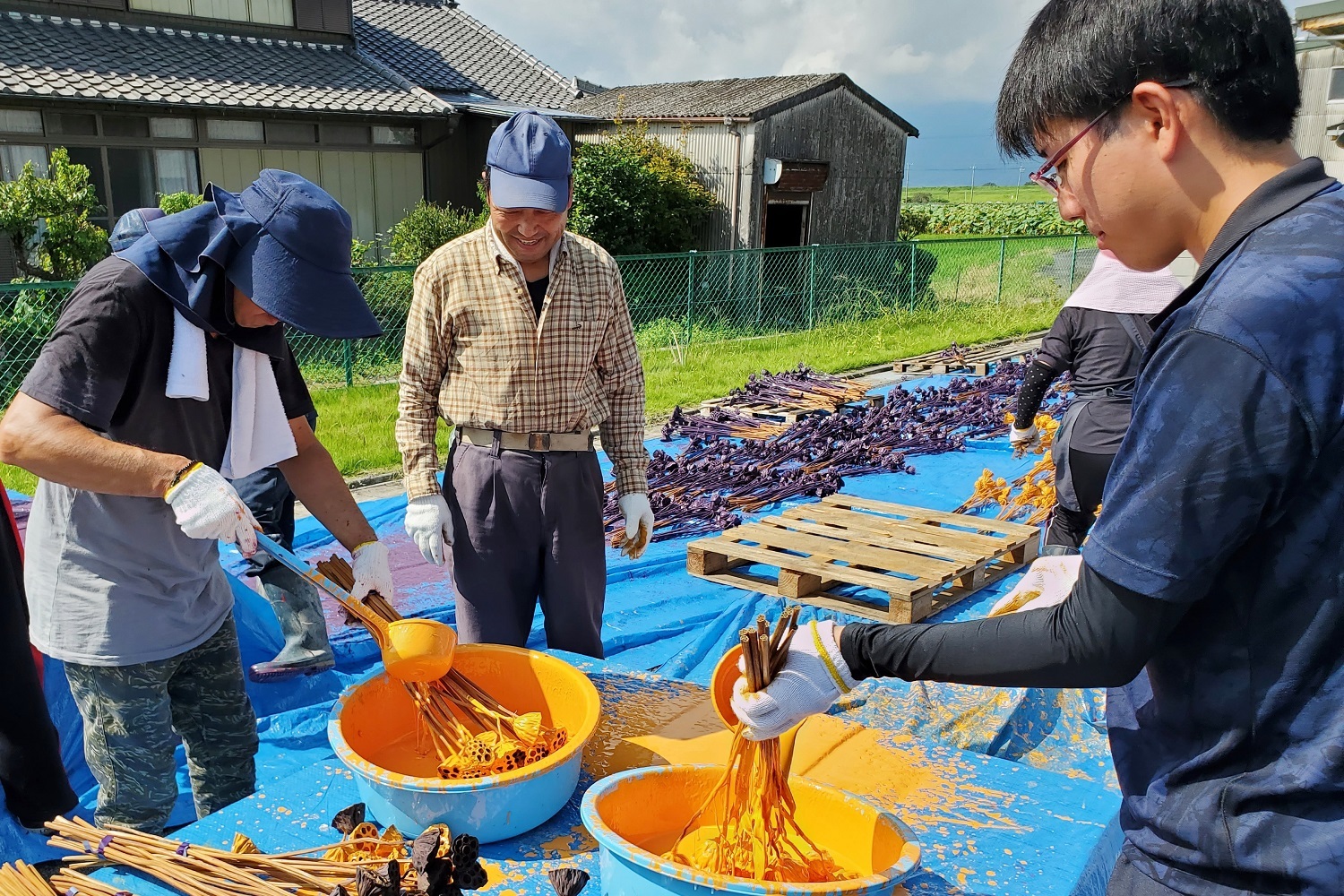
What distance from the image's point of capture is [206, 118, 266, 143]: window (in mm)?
11250

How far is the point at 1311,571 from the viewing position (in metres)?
1.04

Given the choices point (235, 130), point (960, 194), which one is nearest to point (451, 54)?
point (235, 130)

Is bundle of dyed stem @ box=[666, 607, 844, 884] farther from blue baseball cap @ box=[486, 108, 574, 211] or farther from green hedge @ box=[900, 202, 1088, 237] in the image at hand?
green hedge @ box=[900, 202, 1088, 237]

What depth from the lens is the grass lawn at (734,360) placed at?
287 inches

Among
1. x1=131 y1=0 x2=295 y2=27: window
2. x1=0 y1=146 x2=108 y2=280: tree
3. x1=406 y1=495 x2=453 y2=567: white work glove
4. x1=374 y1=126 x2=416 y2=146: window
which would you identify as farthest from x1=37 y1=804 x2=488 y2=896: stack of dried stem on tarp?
x1=131 y1=0 x2=295 y2=27: window

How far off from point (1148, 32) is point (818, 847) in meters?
1.43

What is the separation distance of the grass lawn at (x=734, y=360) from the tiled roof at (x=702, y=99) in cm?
371

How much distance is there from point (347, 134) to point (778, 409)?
729 cm

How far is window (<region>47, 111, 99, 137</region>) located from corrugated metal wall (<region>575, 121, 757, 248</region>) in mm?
6686

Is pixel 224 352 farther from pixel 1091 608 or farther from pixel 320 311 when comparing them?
pixel 1091 608

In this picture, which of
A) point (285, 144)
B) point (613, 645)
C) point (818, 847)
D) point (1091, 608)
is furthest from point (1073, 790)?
point (285, 144)

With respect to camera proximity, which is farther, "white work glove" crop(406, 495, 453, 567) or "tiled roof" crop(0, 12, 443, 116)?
"tiled roof" crop(0, 12, 443, 116)

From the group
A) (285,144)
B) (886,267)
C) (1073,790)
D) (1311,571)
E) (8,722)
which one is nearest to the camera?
(1311,571)

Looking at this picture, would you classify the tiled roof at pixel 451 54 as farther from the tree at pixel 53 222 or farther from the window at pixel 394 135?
the tree at pixel 53 222
